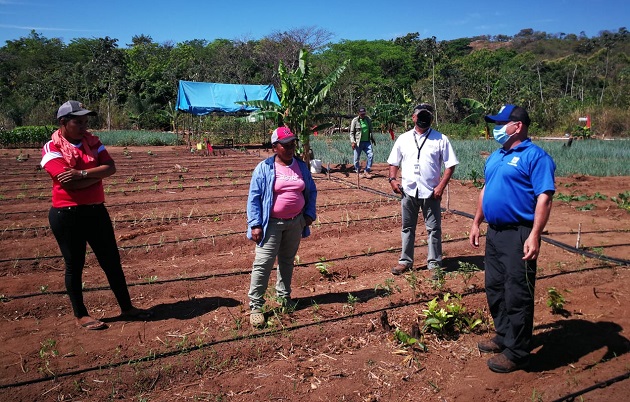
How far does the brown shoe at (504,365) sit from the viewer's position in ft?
11.4

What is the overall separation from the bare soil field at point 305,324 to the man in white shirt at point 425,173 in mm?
480

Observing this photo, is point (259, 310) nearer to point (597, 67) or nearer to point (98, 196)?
point (98, 196)

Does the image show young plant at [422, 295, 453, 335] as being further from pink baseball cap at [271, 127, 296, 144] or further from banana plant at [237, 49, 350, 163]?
banana plant at [237, 49, 350, 163]

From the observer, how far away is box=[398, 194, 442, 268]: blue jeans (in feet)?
17.0

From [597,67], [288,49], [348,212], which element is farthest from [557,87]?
[348,212]

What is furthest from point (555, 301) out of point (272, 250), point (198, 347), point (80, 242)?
point (80, 242)

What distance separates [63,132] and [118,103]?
117 feet

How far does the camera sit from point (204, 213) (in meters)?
8.50

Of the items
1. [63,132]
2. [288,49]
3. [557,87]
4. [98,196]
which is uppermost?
[288,49]

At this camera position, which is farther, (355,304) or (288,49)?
(288,49)

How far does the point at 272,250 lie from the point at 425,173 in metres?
1.89

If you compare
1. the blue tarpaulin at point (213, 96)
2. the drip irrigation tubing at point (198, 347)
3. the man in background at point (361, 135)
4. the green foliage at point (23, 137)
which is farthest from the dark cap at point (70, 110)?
the green foliage at point (23, 137)

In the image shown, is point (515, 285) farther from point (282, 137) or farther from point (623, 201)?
point (623, 201)

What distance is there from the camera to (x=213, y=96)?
2206cm
